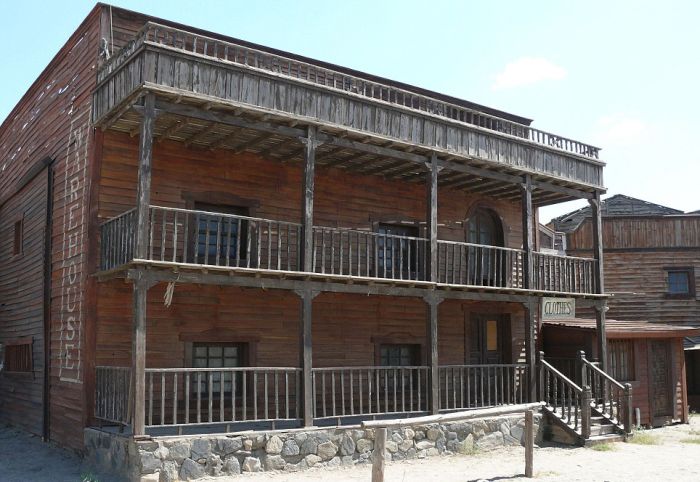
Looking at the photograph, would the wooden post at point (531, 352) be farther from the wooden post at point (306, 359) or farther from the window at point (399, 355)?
the wooden post at point (306, 359)

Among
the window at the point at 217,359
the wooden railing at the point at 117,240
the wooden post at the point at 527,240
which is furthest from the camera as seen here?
the wooden post at the point at 527,240

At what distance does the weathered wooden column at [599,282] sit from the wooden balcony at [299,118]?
60cm

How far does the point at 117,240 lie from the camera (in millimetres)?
13203

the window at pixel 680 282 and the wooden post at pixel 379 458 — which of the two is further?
the window at pixel 680 282

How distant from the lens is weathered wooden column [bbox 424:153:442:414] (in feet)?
51.3

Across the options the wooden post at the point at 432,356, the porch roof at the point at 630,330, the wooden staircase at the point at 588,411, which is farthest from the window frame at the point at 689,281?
the wooden post at the point at 432,356

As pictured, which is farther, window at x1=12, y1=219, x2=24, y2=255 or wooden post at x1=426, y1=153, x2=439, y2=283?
window at x1=12, y1=219, x2=24, y2=255

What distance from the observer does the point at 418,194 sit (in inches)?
763

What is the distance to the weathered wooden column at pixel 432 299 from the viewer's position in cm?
1564

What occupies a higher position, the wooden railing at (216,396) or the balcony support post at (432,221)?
the balcony support post at (432,221)

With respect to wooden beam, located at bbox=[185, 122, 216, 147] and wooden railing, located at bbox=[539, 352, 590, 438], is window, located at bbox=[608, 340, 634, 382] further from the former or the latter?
wooden beam, located at bbox=[185, 122, 216, 147]

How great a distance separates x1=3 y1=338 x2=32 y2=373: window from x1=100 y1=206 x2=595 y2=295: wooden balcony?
5212 millimetres

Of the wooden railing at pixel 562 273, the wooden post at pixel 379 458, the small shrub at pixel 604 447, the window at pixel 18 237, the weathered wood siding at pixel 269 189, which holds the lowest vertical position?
the small shrub at pixel 604 447

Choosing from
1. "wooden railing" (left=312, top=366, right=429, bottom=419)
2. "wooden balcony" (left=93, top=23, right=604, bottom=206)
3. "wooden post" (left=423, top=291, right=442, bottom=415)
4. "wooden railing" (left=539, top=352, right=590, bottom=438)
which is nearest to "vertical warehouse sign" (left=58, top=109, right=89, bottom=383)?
"wooden balcony" (left=93, top=23, right=604, bottom=206)
